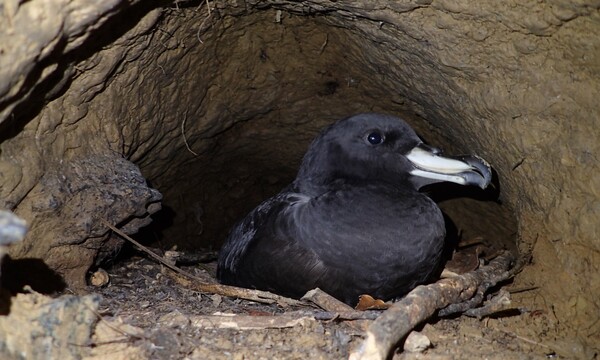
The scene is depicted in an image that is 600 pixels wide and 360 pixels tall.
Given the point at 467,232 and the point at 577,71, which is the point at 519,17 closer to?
the point at 577,71

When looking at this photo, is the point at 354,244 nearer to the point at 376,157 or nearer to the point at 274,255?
the point at 274,255

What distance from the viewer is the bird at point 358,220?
3166 millimetres

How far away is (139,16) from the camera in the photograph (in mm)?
3076

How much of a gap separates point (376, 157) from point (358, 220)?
0.45 m

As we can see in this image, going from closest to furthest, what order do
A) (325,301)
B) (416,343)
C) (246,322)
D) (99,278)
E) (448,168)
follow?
→ (416,343) → (246,322) → (325,301) → (448,168) → (99,278)

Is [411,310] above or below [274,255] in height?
above

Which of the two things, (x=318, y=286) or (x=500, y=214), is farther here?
(x=500, y=214)

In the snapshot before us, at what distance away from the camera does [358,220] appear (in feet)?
10.5

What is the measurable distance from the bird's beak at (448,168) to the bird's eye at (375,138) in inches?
6.9

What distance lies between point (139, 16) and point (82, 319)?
5.12ft

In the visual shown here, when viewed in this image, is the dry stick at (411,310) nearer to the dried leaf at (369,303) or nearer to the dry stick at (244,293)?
the dried leaf at (369,303)

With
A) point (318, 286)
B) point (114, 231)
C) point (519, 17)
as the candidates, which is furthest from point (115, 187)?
point (519, 17)

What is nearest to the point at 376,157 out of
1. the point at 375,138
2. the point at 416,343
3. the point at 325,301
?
the point at 375,138

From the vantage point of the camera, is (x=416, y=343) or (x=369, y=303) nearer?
(x=416, y=343)
